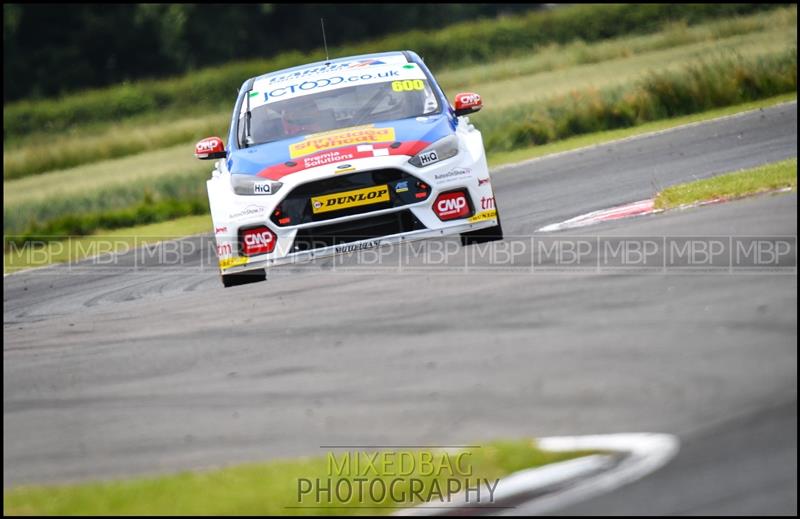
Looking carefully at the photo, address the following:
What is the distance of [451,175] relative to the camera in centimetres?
955

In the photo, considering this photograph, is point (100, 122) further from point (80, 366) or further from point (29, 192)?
point (80, 366)

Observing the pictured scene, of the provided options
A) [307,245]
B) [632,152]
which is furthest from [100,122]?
[307,245]

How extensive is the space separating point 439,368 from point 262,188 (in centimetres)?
340

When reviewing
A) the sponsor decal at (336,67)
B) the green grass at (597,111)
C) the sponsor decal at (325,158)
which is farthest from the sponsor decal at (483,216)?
the green grass at (597,111)

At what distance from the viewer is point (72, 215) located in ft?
69.2

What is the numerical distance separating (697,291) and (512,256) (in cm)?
231

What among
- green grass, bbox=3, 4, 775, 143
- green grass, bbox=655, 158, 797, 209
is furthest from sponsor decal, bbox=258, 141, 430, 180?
green grass, bbox=3, 4, 775, 143

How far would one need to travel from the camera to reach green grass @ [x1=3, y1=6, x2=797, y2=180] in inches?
1447

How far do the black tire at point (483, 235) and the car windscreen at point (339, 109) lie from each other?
108cm

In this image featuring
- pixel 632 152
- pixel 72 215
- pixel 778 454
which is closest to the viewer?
pixel 778 454

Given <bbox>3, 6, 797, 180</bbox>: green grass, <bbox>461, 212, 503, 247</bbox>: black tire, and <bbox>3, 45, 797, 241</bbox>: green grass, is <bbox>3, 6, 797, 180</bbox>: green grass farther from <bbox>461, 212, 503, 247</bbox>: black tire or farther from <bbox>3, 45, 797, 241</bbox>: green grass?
<bbox>461, 212, 503, 247</bbox>: black tire
